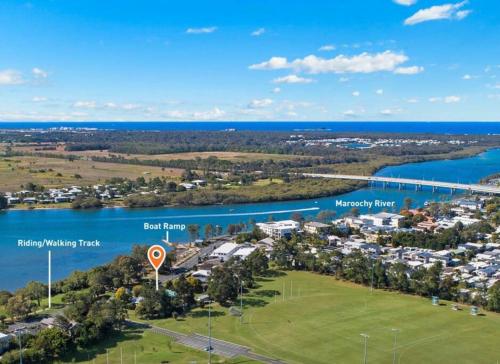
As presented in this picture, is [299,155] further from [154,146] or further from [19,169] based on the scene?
[19,169]

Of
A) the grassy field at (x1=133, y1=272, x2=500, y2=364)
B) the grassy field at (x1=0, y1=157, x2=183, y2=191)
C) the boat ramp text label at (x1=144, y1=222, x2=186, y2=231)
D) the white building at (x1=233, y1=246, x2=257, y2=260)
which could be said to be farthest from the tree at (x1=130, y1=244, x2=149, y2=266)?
the grassy field at (x1=0, y1=157, x2=183, y2=191)

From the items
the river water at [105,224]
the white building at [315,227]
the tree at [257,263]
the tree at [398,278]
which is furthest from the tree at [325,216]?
the tree at [398,278]

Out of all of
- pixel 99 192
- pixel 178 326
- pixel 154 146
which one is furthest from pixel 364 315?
pixel 154 146

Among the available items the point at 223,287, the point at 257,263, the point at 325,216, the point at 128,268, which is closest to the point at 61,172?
the point at 325,216

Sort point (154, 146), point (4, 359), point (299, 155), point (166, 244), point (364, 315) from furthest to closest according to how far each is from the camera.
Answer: point (154, 146), point (299, 155), point (166, 244), point (364, 315), point (4, 359)

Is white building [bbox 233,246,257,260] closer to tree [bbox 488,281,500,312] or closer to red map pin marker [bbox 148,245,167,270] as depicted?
red map pin marker [bbox 148,245,167,270]
